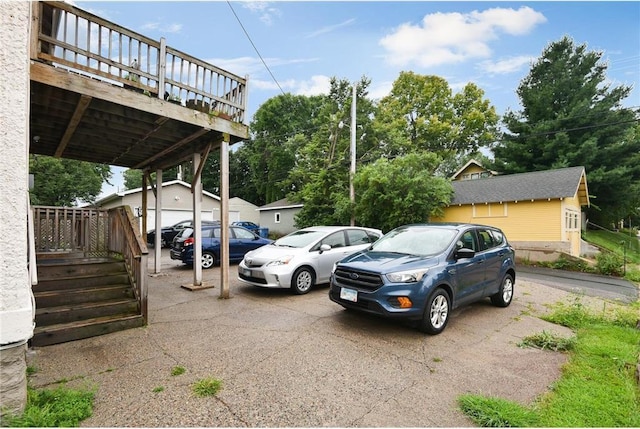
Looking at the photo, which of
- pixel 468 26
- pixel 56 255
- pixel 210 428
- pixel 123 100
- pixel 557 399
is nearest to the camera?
pixel 210 428

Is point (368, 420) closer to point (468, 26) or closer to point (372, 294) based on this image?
point (372, 294)

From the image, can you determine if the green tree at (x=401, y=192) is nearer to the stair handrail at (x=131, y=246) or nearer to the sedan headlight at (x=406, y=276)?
the sedan headlight at (x=406, y=276)

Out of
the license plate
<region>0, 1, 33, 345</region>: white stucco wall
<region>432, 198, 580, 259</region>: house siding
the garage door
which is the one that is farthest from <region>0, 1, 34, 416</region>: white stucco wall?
the garage door

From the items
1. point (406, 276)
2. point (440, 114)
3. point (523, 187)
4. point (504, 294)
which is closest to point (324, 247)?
point (406, 276)

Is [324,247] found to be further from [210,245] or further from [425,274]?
[210,245]

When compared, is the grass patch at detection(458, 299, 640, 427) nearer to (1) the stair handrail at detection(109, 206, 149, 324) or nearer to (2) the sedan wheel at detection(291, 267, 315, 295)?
(2) the sedan wheel at detection(291, 267, 315, 295)

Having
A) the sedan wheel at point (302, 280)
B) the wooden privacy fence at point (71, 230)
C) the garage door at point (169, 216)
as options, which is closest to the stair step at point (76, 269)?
the wooden privacy fence at point (71, 230)

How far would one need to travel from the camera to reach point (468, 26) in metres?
7.24

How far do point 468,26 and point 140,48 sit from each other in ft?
22.3

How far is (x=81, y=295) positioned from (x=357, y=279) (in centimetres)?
420

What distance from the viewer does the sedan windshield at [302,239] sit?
7387 mm

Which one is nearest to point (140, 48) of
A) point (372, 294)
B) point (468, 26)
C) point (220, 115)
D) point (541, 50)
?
point (220, 115)

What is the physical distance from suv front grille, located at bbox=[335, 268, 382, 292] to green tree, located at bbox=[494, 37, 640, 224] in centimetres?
2157

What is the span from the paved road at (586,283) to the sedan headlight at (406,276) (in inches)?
228
